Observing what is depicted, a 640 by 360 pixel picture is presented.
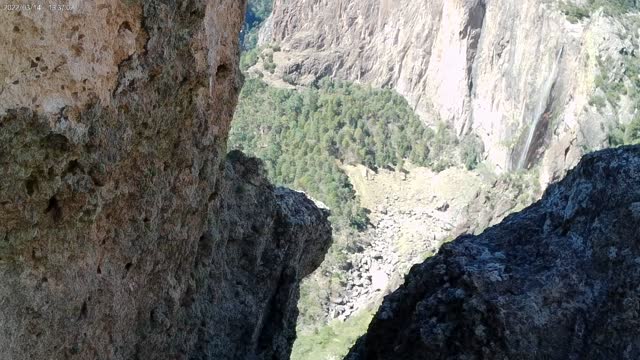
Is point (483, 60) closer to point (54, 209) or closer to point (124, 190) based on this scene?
point (124, 190)

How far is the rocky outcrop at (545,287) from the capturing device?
726 centimetres

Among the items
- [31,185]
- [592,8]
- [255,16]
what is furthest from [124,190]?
[255,16]

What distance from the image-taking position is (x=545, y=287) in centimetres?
755

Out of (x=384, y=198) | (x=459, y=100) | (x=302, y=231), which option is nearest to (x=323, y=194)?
(x=384, y=198)

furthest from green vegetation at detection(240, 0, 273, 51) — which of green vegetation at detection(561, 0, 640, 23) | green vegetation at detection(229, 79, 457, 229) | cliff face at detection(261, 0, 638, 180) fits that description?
green vegetation at detection(561, 0, 640, 23)

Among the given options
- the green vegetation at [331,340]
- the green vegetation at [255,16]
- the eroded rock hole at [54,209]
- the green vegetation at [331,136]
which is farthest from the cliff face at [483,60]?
the eroded rock hole at [54,209]

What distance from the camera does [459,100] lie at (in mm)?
60875

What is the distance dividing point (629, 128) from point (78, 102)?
3563 centimetres

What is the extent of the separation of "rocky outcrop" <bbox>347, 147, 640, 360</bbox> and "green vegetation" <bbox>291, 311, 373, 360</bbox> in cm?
2260

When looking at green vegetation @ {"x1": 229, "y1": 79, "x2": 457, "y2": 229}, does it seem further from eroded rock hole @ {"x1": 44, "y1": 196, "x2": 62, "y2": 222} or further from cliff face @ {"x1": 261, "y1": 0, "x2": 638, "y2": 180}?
eroded rock hole @ {"x1": 44, "y1": 196, "x2": 62, "y2": 222}
